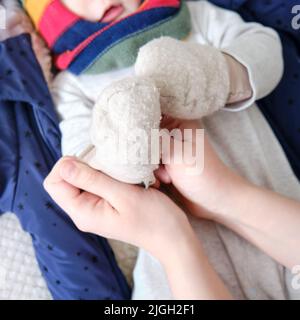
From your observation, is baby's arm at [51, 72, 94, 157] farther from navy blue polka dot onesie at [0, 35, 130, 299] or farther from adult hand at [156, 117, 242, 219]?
adult hand at [156, 117, 242, 219]

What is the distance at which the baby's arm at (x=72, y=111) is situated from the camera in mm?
771

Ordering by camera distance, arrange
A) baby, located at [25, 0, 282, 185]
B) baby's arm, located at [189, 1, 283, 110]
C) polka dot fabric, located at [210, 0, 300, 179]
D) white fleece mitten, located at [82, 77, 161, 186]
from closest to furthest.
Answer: white fleece mitten, located at [82, 77, 161, 186]
baby, located at [25, 0, 282, 185]
baby's arm, located at [189, 1, 283, 110]
polka dot fabric, located at [210, 0, 300, 179]

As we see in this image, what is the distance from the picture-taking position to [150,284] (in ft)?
2.37

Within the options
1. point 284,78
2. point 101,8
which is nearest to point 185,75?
point 101,8

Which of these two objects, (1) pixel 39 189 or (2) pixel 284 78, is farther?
(2) pixel 284 78

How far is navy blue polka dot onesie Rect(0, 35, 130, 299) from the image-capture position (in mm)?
773

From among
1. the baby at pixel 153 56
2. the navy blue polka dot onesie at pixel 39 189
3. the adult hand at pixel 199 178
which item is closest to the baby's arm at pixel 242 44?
the baby at pixel 153 56

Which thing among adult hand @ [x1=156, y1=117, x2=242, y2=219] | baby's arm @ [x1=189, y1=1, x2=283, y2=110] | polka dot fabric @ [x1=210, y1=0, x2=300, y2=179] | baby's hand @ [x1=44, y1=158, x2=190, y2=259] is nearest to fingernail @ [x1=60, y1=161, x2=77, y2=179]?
baby's hand @ [x1=44, y1=158, x2=190, y2=259]

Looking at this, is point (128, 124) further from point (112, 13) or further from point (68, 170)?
point (112, 13)

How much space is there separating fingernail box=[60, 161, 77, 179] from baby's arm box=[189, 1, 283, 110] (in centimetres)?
31

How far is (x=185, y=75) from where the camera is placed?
63 cm

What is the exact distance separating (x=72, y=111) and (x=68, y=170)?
0.85ft
